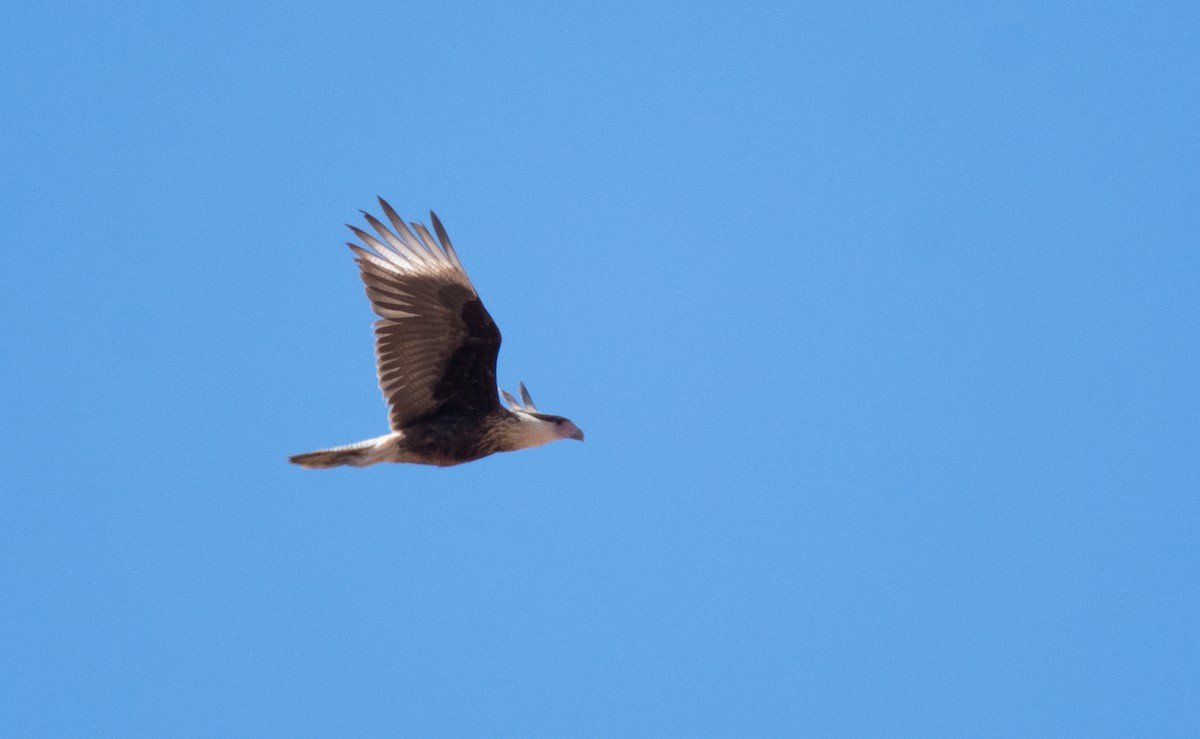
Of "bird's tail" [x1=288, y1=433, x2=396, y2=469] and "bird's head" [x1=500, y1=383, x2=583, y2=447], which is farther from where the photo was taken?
"bird's head" [x1=500, y1=383, x2=583, y2=447]

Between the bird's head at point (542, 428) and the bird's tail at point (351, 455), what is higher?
the bird's head at point (542, 428)

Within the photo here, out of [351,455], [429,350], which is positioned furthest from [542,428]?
[351,455]

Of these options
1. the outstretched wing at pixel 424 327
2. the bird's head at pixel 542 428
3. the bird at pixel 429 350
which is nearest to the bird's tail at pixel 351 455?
the bird at pixel 429 350

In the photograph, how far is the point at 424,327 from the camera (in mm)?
9312

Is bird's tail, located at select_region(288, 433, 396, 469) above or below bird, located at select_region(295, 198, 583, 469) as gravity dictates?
below

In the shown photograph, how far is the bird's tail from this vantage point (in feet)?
29.2

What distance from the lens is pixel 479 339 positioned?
9367mm

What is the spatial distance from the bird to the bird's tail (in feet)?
0.06

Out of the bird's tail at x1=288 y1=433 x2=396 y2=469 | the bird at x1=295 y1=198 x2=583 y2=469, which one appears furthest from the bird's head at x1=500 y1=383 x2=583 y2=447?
the bird's tail at x1=288 y1=433 x2=396 y2=469

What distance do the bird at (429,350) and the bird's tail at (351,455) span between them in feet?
0.06

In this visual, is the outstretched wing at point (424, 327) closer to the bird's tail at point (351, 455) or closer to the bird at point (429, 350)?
the bird at point (429, 350)

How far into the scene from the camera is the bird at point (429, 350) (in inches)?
365

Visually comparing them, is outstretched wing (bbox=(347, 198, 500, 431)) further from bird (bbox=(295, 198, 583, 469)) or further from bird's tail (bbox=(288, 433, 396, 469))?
bird's tail (bbox=(288, 433, 396, 469))

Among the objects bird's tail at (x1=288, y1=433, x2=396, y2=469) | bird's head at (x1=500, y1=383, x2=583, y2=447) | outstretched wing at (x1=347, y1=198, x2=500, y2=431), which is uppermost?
outstretched wing at (x1=347, y1=198, x2=500, y2=431)
